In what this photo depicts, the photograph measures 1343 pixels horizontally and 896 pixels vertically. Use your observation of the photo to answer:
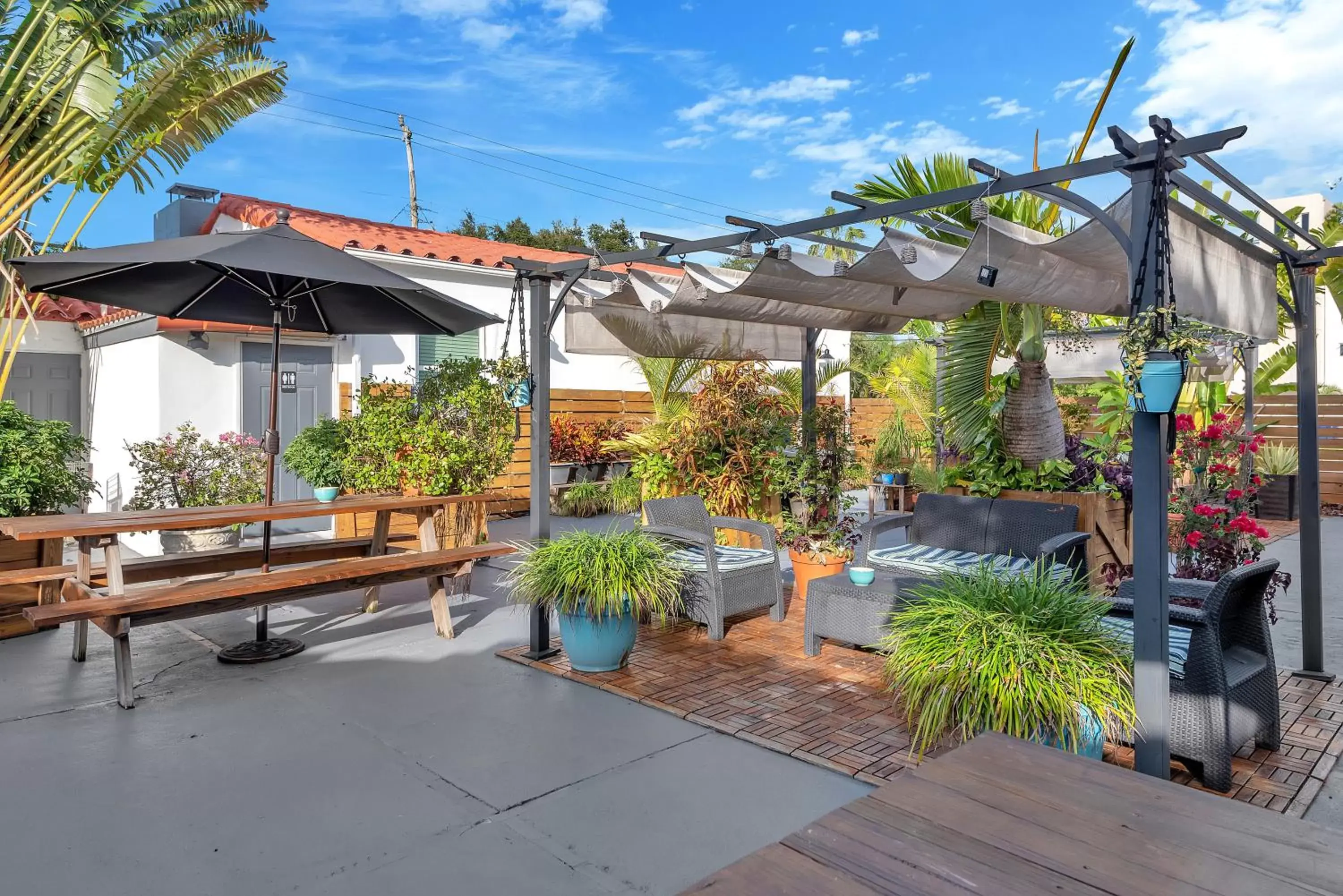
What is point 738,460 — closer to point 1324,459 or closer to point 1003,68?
point 1324,459

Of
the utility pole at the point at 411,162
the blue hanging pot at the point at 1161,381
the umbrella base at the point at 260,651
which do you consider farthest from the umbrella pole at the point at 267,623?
the utility pole at the point at 411,162

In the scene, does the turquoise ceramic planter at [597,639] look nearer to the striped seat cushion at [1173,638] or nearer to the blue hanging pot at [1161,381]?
the striped seat cushion at [1173,638]

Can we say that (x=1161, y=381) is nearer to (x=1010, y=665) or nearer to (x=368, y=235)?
(x=1010, y=665)


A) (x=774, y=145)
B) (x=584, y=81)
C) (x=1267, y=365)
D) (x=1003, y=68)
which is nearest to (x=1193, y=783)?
(x=1267, y=365)

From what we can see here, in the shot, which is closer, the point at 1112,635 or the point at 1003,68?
the point at 1112,635

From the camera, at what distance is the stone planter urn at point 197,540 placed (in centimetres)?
739

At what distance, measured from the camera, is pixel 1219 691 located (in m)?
3.00

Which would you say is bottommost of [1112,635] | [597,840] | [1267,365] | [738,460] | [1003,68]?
[597,840]

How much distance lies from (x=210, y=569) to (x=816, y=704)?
149 inches

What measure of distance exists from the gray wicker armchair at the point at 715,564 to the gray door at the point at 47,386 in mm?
7405

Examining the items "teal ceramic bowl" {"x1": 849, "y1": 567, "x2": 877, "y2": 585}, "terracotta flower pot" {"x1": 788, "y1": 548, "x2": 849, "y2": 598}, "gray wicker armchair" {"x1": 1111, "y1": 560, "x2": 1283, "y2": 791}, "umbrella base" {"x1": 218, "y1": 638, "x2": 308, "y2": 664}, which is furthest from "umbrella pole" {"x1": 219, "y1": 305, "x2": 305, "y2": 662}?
"gray wicker armchair" {"x1": 1111, "y1": 560, "x2": 1283, "y2": 791}

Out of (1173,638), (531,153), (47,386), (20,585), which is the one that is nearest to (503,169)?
(531,153)

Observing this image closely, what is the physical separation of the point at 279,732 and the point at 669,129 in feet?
75.8

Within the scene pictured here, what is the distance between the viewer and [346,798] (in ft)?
10.0
